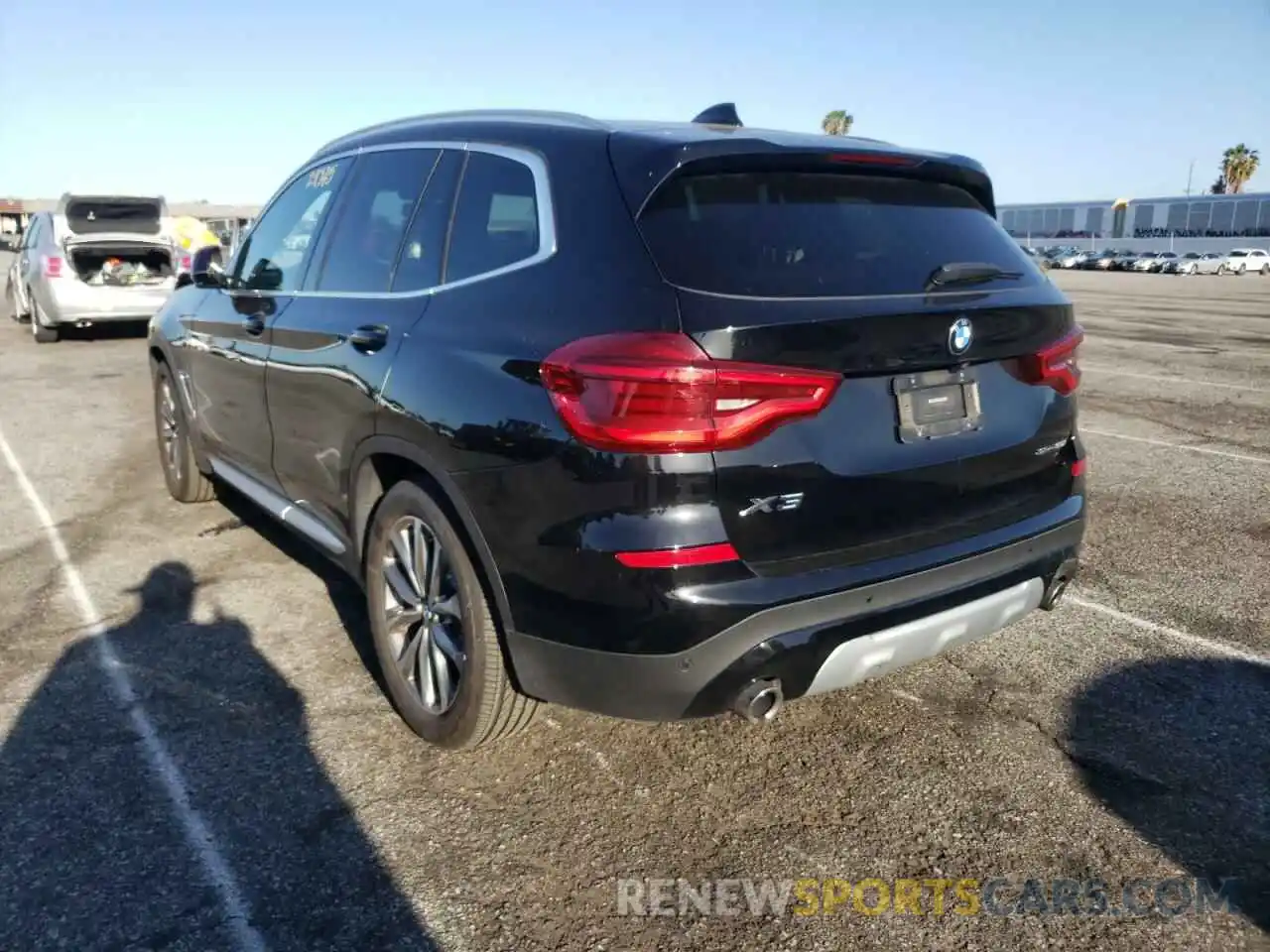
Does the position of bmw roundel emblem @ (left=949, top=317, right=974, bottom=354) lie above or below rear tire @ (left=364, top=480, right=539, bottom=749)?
above

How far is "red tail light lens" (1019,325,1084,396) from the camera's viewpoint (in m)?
2.94

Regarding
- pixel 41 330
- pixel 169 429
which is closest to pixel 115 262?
pixel 41 330

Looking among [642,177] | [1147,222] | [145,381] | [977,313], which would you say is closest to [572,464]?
[642,177]

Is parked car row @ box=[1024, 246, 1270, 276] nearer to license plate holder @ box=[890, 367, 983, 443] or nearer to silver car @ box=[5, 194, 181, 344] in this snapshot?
silver car @ box=[5, 194, 181, 344]

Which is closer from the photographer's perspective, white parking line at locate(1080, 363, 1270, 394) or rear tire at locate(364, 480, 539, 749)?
rear tire at locate(364, 480, 539, 749)

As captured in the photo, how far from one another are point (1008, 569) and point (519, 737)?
1.59 metres

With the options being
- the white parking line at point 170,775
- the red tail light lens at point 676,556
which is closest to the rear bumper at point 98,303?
the white parking line at point 170,775

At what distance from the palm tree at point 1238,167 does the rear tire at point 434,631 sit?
345 ft

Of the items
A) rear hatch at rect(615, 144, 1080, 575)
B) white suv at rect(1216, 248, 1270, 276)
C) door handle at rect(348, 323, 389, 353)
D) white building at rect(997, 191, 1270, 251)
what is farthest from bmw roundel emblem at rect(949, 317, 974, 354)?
white building at rect(997, 191, 1270, 251)

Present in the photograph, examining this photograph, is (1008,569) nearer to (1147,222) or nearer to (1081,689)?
(1081,689)

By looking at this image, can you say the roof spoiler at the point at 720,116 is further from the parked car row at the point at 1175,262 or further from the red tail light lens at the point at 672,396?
the parked car row at the point at 1175,262

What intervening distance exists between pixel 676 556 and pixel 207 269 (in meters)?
3.52

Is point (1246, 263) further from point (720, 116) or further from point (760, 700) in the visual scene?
point (760, 700)

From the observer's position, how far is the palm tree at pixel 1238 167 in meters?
90.9
